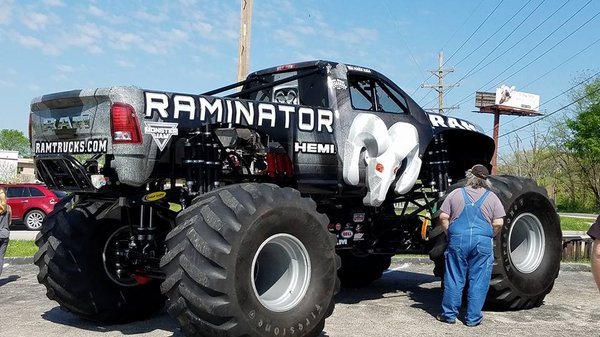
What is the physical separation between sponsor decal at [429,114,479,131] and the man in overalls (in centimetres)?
117

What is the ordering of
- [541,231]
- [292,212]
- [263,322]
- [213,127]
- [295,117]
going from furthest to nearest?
[541,231], [295,117], [213,127], [292,212], [263,322]

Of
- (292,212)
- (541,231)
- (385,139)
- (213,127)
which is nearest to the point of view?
(292,212)

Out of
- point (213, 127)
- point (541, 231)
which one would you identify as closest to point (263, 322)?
point (213, 127)

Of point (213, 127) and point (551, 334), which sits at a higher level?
point (213, 127)

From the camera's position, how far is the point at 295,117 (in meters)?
6.80

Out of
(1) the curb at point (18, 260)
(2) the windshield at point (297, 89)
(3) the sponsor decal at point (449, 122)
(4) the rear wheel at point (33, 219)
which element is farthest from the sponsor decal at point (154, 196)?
(4) the rear wheel at point (33, 219)

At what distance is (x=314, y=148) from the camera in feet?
22.7

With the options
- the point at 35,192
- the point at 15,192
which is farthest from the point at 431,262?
the point at 15,192

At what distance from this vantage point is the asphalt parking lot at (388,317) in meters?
6.53

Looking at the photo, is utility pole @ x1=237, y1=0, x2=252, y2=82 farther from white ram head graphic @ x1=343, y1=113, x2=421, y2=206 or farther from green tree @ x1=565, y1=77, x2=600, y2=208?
green tree @ x1=565, y1=77, x2=600, y2=208

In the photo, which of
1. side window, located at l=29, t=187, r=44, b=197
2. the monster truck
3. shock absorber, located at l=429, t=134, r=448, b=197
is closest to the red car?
side window, located at l=29, t=187, r=44, b=197

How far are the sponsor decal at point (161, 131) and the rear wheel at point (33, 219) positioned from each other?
756 inches

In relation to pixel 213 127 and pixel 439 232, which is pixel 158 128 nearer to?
pixel 213 127

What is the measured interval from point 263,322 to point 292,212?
0.95 metres
